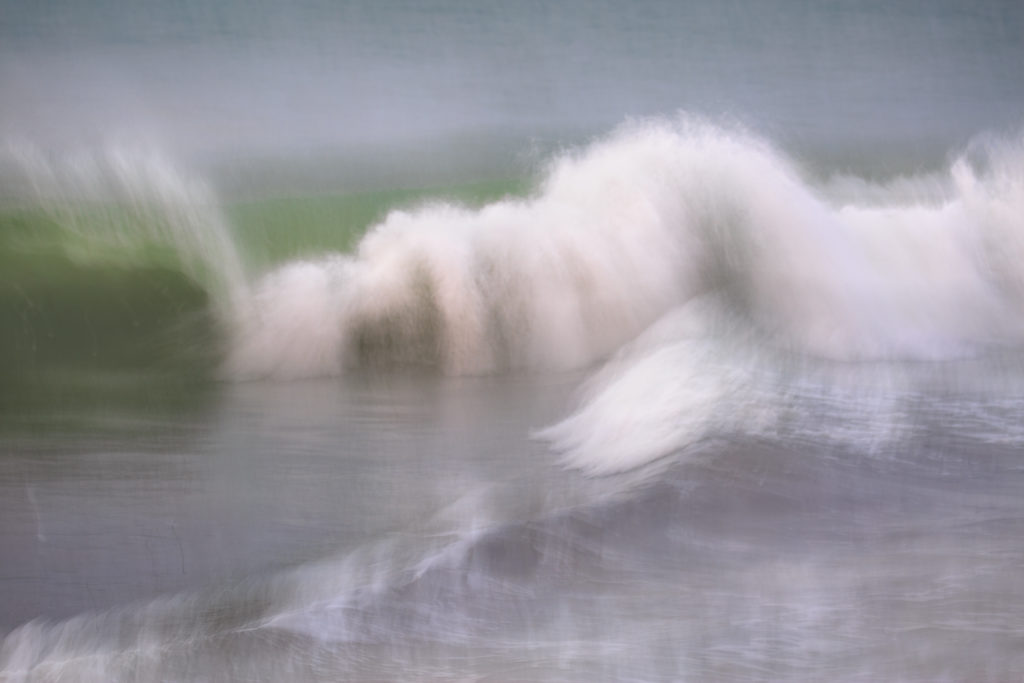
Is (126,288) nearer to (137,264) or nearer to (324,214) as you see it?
(137,264)

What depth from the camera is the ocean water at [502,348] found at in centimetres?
164

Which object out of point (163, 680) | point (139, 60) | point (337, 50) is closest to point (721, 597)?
point (163, 680)

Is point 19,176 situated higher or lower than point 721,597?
higher

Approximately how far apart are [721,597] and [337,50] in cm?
114

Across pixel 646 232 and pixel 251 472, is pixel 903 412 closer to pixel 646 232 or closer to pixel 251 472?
pixel 646 232

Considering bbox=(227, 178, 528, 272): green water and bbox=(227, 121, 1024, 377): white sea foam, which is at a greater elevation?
bbox=(227, 178, 528, 272): green water

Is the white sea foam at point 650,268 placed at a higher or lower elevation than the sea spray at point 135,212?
lower

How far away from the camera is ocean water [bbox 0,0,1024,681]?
1.64m

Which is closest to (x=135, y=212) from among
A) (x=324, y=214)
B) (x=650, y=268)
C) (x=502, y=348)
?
(x=324, y=214)

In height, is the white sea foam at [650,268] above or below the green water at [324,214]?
below

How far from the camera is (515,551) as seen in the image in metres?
1.64

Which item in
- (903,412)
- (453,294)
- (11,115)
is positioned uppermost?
(11,115)

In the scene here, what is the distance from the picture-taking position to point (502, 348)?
165cm

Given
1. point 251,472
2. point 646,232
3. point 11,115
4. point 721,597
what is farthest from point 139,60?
point 721,597
